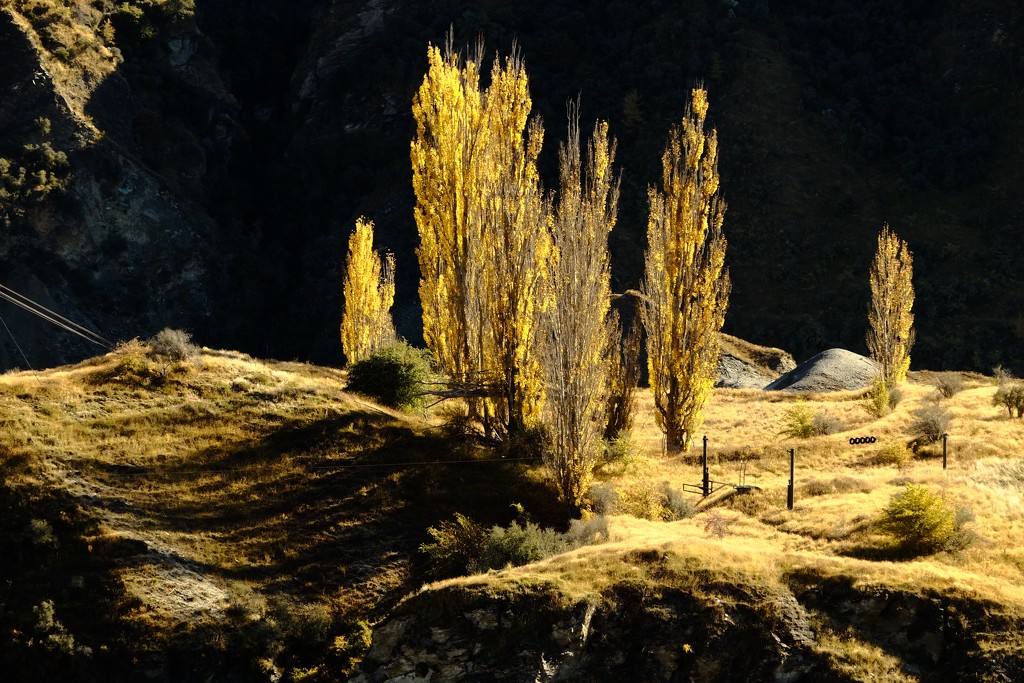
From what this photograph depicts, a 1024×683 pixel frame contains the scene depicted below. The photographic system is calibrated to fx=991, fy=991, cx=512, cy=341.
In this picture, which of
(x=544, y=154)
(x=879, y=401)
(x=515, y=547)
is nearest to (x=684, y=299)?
(x=879, y=401)

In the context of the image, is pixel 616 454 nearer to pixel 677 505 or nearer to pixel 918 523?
pixel 677 505

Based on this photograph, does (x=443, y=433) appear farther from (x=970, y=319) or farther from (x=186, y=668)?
(x=970, y=319)

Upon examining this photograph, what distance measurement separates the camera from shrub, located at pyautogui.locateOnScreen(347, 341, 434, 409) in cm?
3073

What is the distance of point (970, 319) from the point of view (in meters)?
62.8

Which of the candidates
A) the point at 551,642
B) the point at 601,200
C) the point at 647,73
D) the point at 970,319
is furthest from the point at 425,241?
the point at 647,73

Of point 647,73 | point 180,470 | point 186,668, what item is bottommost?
point 186,668

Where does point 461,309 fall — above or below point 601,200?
below

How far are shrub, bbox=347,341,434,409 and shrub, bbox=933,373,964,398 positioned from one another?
2274 centimetres

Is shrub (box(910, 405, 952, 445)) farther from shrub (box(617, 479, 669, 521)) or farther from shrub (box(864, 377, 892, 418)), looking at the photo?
shrub (box(617, 479, 669, 521))

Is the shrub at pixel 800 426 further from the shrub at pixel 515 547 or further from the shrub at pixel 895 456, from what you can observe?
the shrub at pixel 515 547

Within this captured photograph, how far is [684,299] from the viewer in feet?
105

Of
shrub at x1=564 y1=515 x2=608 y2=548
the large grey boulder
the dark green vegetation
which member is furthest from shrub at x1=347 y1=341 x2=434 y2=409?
the dark green vegetation

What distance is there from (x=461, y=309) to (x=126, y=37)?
198ft

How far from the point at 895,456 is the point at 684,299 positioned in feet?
26.3
